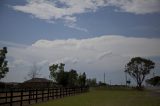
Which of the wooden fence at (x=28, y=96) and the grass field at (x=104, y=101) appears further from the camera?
the grass field at (x=104, y=101)

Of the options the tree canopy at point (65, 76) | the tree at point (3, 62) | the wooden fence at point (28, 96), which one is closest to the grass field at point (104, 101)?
the wooden fence at point (28, 96)

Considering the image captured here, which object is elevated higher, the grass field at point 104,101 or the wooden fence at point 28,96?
the wooden fence at point 28,96

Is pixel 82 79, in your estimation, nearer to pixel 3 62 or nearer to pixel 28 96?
pixel 3 62

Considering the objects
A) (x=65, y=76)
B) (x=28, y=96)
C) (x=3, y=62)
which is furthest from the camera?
(x=65, y=76)

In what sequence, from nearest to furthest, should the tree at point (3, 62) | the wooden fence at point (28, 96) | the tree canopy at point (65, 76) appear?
the wooden fence at point (28, 96) < the tree at point (3, 62) < the tree canopy at point (65, 76)

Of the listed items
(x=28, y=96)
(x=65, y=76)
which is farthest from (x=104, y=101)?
(x=65, y=76)

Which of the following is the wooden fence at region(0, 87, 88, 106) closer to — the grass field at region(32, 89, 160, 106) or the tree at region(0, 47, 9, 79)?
the grass field at region(32, 89, 160, 106)

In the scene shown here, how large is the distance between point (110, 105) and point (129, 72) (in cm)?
7918

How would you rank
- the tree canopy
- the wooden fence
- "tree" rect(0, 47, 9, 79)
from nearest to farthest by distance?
the wooden fence → "tree" rect(0, 47, 9, 79) → the tree canopy

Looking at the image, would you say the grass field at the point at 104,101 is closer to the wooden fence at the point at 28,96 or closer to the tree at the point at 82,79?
the wooden fence at the point at 28,96

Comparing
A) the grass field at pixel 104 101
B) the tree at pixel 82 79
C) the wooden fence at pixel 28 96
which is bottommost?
the grass field at pixel 104 101

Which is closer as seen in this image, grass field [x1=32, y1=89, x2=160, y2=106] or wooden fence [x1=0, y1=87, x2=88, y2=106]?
wooden fence [x1=0, y1=87, x2=88, y2=106]

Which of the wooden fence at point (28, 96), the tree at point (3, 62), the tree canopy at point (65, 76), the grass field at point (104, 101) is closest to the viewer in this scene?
the wooden fence at point (28, 96)

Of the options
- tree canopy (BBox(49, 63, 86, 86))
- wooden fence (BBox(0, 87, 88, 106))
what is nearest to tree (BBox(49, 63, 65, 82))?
tree canopy (BBox(49, 63, 86, 86))
